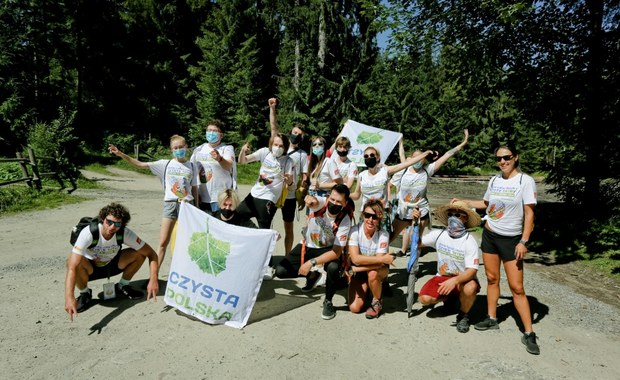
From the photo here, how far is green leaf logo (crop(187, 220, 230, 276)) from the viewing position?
4.72 metres

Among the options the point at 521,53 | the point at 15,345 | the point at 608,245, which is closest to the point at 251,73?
the point at 521,53

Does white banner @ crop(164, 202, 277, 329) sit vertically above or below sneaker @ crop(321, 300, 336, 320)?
above

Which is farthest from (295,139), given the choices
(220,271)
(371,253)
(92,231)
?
(92,231)

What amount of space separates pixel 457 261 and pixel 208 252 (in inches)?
113

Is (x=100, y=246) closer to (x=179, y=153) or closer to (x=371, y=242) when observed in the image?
(x=179, y=153)

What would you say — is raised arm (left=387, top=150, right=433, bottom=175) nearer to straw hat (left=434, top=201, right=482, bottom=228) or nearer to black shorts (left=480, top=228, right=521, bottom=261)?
straw hat (left=434, top=201, right=482, bottom=228)

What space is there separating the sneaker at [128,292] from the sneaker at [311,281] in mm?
2169

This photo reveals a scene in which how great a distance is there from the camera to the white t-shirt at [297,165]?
6.21 metres

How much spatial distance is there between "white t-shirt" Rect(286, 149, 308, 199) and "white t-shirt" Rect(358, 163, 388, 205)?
0.92m

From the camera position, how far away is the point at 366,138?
9.98 metres

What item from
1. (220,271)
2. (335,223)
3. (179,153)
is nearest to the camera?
(220,271)

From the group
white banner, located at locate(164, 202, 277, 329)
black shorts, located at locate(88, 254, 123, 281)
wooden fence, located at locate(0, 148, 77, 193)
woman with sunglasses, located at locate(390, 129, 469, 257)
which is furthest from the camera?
wooden fence, located at locate(0, 148, 77, 193)

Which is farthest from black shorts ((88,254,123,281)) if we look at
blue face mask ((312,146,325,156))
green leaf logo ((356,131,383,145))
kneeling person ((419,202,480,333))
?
green leaf logo ((356,131,383,145))

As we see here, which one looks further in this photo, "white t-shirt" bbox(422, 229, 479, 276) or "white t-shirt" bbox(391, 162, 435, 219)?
"white t-shirt" bbox(391, 162, 435, 219)
